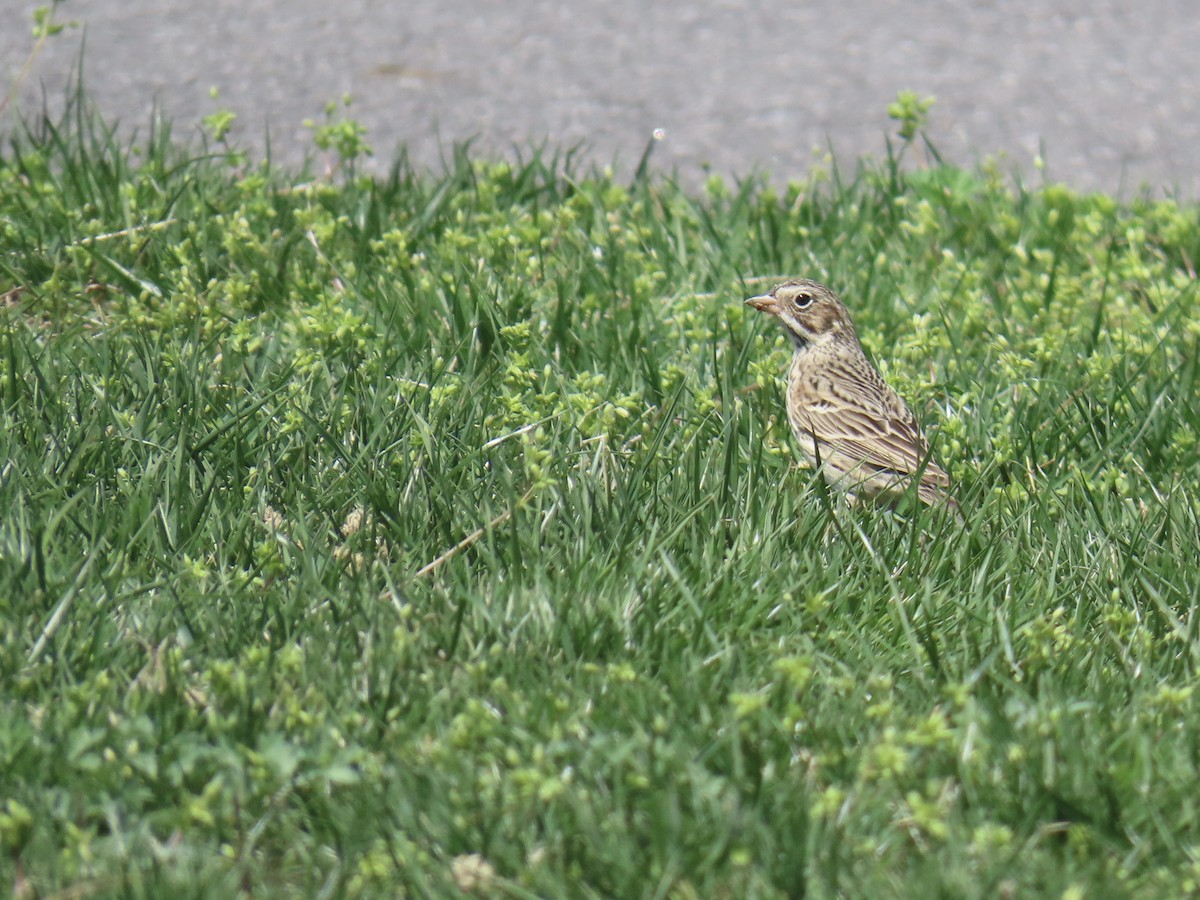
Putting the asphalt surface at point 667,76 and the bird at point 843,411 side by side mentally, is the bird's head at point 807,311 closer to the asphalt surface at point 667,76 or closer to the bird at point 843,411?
the bird at point 843,411

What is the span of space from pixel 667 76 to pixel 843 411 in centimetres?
400

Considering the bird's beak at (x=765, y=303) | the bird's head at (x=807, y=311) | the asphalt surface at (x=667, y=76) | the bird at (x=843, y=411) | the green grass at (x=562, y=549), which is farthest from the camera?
the asphalt surface at (x=667, y=76)

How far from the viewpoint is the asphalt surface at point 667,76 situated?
8.48 m

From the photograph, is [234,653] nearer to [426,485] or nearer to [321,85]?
[426,485]

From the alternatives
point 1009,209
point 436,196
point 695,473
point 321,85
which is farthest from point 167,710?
point 321,85

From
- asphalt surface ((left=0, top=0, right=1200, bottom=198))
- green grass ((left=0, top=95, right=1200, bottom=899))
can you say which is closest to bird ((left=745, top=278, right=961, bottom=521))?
green grass ((left=0, top=95, right=1200, bottom=899))

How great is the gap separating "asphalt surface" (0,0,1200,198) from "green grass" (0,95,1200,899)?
1.16m

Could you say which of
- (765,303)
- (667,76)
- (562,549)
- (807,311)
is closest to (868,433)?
(807,311)

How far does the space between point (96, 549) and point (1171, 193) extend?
582 centimetres

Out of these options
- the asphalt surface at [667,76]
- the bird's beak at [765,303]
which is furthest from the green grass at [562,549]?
the asphalt surface at [667,76]

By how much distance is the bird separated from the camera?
17.6ft

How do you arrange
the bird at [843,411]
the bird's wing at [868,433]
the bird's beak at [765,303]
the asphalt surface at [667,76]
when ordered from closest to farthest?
the bird at [843,411] < the bird's wing at [868,433] < the bird's beak at [765,303] < the asphalt surface at [667,76]

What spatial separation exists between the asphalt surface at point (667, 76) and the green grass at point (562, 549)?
1.16 meters

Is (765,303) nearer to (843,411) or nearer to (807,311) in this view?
(807,311)
